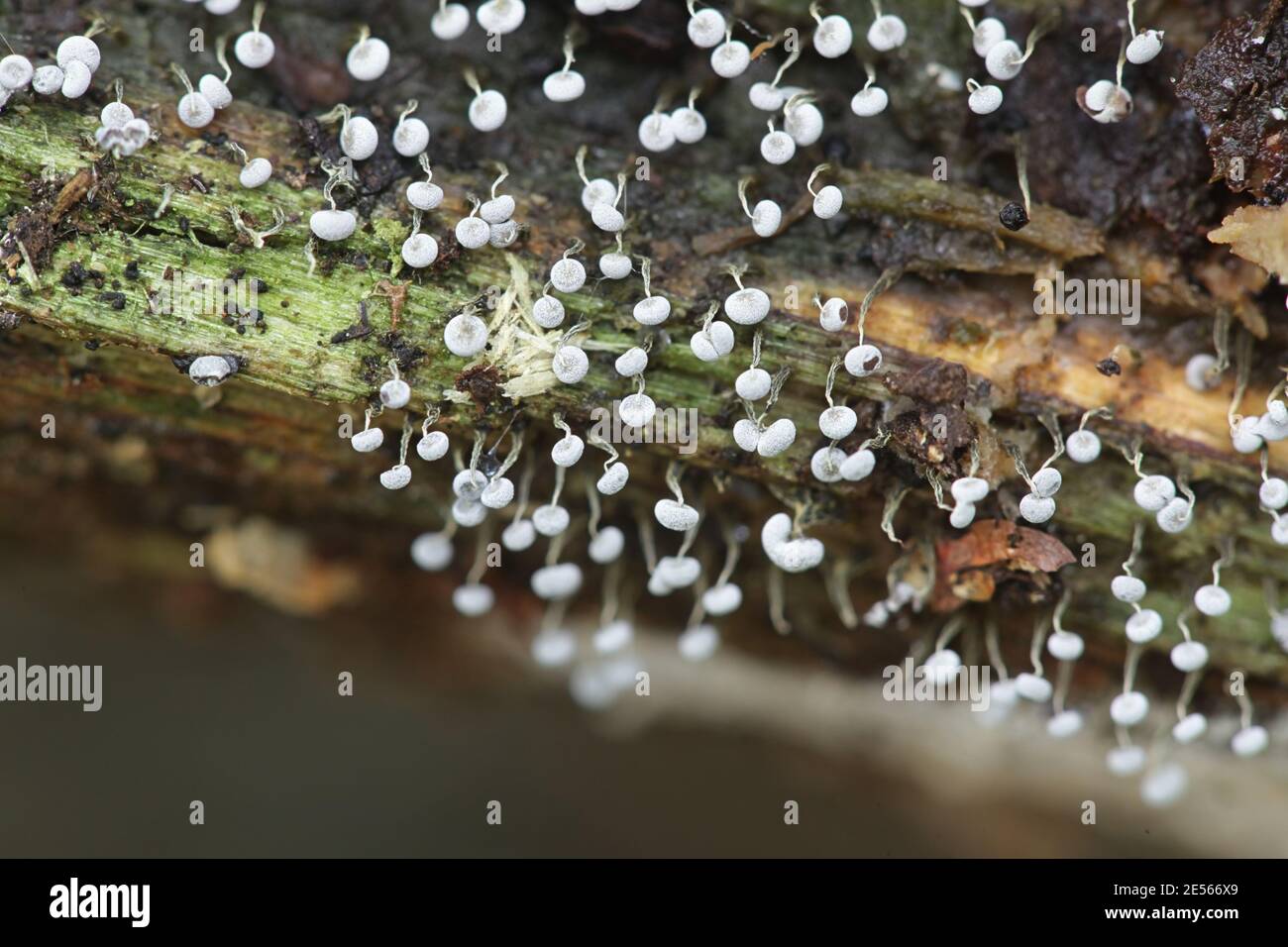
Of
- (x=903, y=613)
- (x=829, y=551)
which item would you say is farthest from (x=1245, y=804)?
(x=829, y=551)

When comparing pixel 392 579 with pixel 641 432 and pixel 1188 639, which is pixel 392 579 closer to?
pixel 641 432

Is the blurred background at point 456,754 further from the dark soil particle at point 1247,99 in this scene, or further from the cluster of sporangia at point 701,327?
the dark soil particle at point 1247,99

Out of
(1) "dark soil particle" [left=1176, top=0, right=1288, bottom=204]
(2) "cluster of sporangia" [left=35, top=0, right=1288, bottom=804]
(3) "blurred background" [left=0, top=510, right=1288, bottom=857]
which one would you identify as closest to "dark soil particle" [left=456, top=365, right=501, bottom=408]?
(2) "cluster of sporangia" [left=35, top=0, right=1288, bottom=804]

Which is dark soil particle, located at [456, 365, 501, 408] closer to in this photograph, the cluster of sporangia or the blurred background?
the cluster of sporangia

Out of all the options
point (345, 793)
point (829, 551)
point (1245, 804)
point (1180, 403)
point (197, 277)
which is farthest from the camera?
point (345, 793)

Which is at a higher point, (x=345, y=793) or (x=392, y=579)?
(x=392, y=579)

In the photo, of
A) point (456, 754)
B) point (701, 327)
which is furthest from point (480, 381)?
point (456, 754)

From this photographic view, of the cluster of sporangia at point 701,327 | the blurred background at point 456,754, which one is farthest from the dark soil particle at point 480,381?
the blurred background at point 456,754

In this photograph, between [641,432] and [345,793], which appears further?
[345,793]
